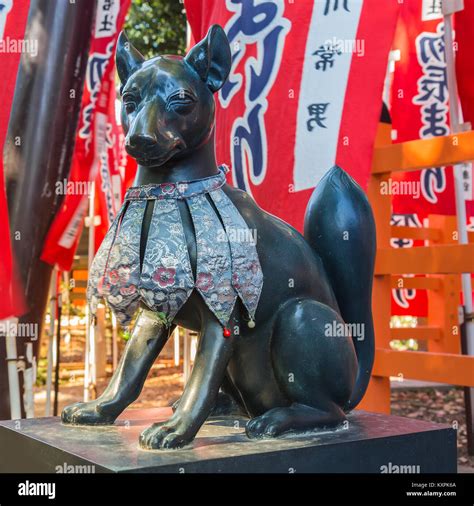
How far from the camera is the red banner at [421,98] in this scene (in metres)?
4.73

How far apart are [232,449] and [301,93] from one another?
1.84m

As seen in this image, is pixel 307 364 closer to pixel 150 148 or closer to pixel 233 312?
pixel 233 312

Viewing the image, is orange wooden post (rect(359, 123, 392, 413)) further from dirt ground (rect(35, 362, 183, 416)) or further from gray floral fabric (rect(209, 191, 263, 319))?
dirt ground (rect(35, 362, 183, 416))

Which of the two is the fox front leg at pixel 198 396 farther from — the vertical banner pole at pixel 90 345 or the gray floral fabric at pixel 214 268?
the vertical banner pole at pixel 90 345

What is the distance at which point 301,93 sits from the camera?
9.86 ft

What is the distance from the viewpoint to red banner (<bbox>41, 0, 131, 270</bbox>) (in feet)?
13.5

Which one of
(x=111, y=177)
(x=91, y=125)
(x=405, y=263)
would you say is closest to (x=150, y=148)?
(x=405, y=263)

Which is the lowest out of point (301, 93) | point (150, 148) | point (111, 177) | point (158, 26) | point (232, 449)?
point (232, 449)

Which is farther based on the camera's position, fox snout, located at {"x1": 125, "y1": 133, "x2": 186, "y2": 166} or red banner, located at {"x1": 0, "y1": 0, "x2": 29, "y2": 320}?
red banner, located at {"x1": 0, "y1": 0, "x2": 29, "y2": 320}

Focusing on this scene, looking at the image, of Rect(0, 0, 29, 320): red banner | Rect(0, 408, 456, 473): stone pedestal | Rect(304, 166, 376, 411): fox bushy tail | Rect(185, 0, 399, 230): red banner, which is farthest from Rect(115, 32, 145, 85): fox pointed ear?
Rect(0, 0, 29, 320): red banner

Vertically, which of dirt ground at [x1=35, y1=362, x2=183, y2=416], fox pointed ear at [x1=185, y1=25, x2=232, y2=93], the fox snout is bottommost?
dirt ground at [x1=35, y1=362, x2=183, y2=416]

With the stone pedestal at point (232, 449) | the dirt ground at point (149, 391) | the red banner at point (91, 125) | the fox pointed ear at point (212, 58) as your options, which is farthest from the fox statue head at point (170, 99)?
the dirt ground at point (149, 391)
